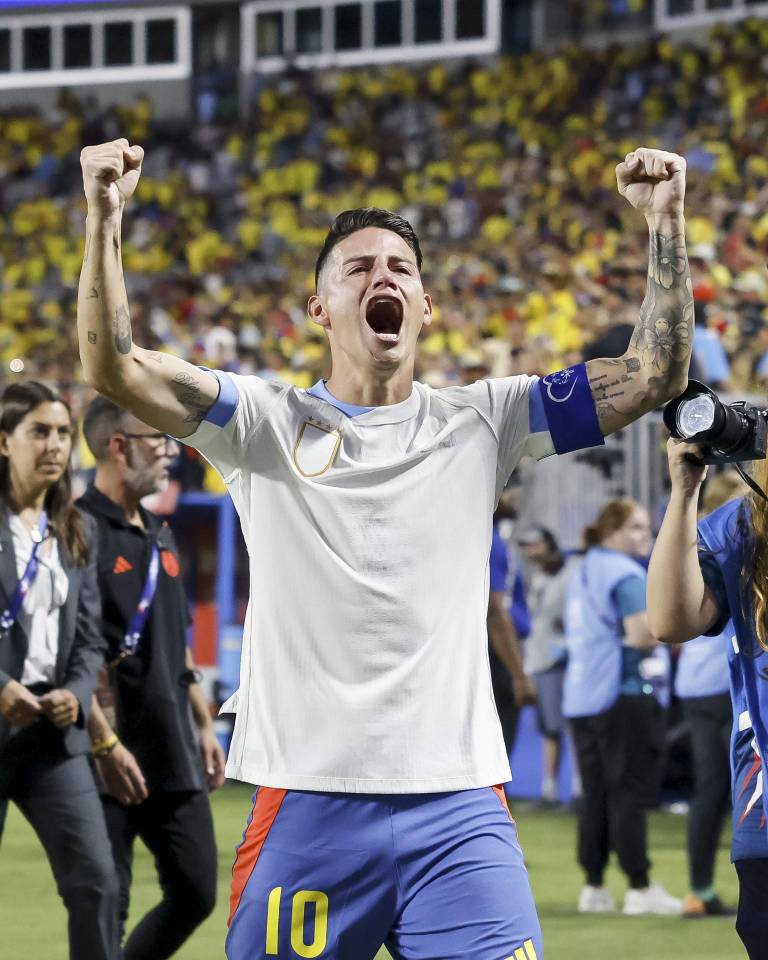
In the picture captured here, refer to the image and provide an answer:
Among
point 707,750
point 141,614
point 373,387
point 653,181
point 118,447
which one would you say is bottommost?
point 707,750

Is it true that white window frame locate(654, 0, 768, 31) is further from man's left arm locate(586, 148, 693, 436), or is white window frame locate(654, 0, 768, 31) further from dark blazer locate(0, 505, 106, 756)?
man's left arm locate(586, 148, 693, 436)

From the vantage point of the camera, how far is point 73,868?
4.83 m

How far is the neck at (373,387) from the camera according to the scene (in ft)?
11.4

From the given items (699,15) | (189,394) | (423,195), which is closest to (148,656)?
(189,394)

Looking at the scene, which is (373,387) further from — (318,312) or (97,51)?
(97,51)

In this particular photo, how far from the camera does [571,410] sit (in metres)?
3.50

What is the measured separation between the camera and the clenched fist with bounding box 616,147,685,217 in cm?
340

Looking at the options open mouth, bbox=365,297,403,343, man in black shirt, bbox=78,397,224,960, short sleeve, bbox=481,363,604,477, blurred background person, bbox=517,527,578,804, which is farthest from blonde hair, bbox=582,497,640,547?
open mouth, bbox=365,297,403,343

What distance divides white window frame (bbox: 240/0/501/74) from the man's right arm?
91.8ft

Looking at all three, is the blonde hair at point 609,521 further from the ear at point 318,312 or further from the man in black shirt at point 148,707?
the ear at point 318,312

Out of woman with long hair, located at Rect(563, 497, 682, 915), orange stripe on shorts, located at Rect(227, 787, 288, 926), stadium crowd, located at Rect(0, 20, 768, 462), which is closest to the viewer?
orange stripe on shorts, located at Rect(227, 787, 288, 926)

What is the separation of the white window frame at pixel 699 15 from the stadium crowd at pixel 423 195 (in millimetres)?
1102

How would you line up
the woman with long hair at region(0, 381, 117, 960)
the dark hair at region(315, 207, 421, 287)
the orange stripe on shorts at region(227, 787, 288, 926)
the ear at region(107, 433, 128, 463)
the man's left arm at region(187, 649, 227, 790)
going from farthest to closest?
the man's left arm at region(187, 649, 227, 790) < the ear at region(107, 433, 128, 463) < the woman with long hair at region(0, 381, 117, 960) < the dark hair at region(315, 207, 421, 287) < the orange stripe on shorts at region(227, 787, 288, 926)

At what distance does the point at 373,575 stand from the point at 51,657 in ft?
7.02
